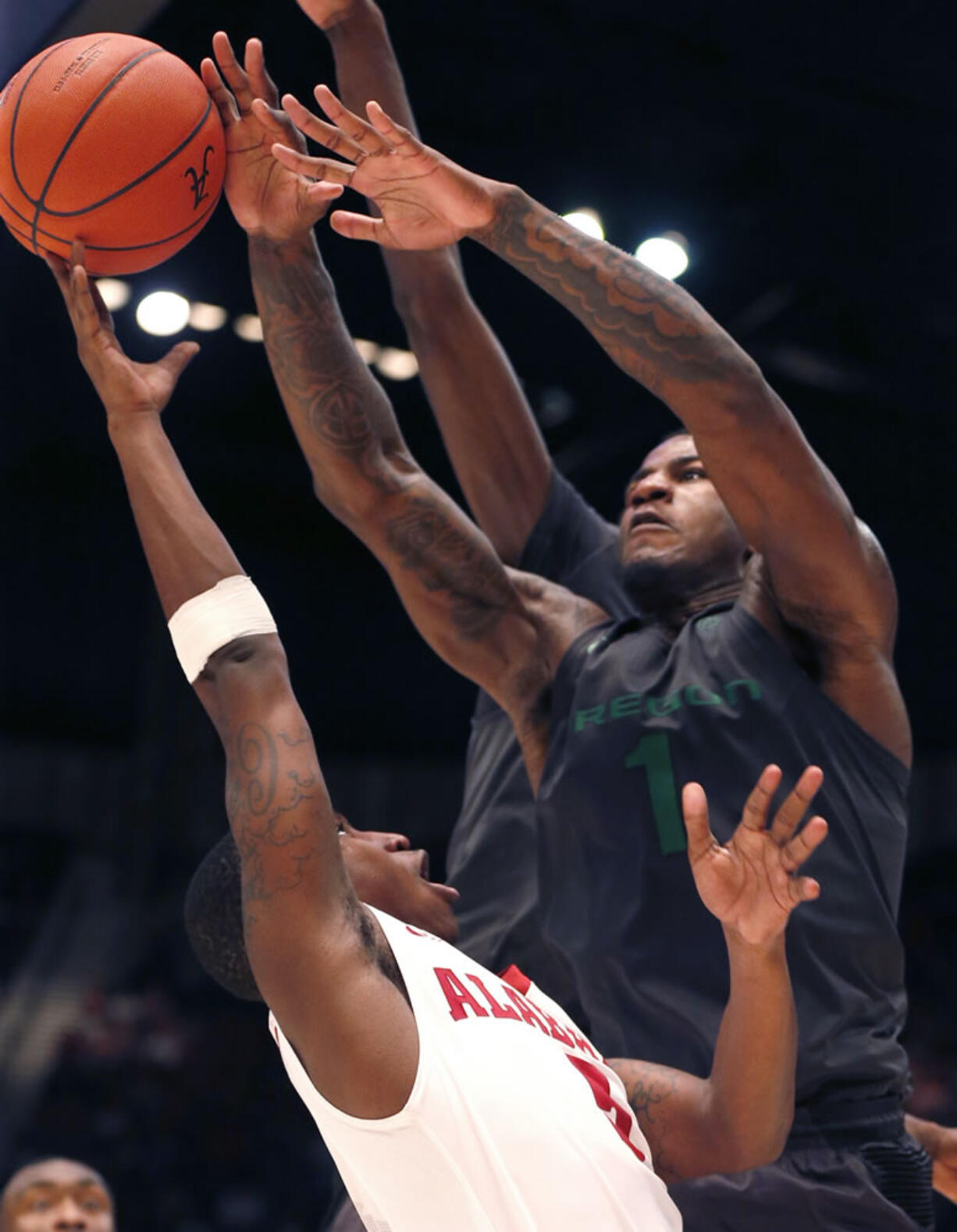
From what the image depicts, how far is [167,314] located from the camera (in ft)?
23.8

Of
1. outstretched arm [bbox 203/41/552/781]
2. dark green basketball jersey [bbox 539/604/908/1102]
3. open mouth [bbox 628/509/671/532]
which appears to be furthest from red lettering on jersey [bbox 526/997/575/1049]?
open mouth [bbox 628/509/671/532]

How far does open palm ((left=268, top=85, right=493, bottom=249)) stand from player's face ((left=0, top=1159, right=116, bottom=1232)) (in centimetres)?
282

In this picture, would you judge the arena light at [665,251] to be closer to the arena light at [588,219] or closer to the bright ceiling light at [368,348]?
the arena light at [588,219]

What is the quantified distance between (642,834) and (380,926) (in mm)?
881

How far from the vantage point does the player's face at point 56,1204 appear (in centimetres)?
422

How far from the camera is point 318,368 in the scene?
3.08 meters

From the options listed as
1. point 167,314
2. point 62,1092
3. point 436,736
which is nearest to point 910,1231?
point 167,314

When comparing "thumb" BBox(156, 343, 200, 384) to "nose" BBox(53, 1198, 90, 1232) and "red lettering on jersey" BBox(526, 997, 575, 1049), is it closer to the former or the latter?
"red lettering on jersey" BBox(526, 997, 575, 1049)

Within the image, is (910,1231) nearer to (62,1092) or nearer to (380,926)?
(380,926)

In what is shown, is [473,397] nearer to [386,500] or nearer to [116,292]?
[386,500]

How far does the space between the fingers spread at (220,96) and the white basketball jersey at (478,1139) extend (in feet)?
4.95

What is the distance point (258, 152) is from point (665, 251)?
378 centimetres

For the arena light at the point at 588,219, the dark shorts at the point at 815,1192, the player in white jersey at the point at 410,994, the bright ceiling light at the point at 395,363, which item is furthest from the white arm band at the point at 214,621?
the bright ceiling light at the point at 395,363

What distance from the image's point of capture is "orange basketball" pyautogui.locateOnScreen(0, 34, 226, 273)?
2.51 metres
